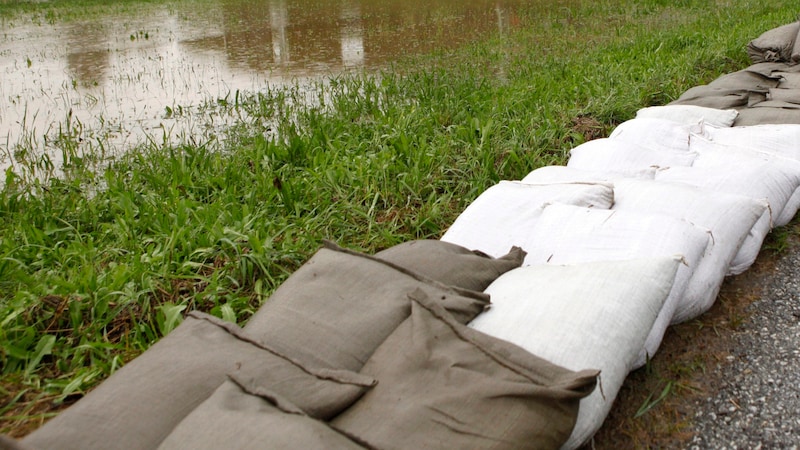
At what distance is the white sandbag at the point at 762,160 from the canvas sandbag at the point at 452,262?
3.35 feet

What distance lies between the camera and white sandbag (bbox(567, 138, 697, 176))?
2482 mm

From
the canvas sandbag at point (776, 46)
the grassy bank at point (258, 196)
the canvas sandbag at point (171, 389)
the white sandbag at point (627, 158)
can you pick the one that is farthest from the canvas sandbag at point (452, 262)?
the canvas sandbag at point (776, 46)

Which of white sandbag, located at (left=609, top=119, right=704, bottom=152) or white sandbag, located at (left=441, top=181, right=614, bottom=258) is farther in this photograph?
white sandbag, located at (left=609, top=119, right=704, bottom=152)

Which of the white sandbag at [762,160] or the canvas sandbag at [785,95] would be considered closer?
the white sandbag at [762,160]

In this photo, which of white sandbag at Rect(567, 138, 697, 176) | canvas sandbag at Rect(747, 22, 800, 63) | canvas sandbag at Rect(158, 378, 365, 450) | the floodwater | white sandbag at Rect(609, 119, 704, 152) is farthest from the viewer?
the floodwater

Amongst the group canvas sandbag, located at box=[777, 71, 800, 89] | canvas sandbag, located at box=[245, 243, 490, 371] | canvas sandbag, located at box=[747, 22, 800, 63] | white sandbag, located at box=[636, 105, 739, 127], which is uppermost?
canvas sandbag, located at box=[747, 22, 800, 63]

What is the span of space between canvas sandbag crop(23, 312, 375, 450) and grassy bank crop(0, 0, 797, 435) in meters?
0.49

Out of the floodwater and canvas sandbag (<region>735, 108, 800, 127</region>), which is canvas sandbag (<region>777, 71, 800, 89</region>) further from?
the floodwater

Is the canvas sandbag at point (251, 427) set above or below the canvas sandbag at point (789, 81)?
below

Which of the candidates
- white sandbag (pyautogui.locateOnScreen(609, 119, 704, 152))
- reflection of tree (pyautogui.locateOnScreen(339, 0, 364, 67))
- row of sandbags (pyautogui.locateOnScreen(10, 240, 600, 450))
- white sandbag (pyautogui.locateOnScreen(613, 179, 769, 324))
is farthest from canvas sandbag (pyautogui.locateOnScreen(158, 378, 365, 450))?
reflection of tree (pyautogui.locateOnScreen(339, 0, 364, 67))

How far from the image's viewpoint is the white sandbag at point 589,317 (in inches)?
56.1

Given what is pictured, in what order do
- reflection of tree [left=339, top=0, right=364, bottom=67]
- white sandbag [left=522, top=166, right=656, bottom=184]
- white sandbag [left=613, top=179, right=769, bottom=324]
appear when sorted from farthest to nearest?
reflection of tree [left=339, top=0, right=364, bottom=67], white sandbag [left=522, top=166, right=656, bottom=184], white sandbag [left=613, top=179, right=769, bottom=324]

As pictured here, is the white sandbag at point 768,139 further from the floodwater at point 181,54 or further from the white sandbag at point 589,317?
the floodwater at point 181,54

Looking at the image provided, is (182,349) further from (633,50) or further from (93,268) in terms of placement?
(633,50)
